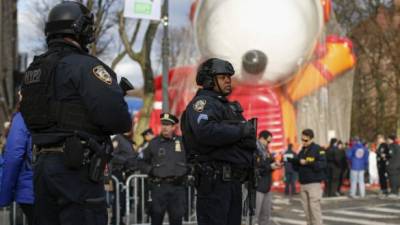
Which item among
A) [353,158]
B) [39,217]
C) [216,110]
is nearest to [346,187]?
[353,158]

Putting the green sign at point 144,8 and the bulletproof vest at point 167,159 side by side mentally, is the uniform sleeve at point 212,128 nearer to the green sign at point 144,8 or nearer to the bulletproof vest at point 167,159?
the bulletproof vest at point 167,159

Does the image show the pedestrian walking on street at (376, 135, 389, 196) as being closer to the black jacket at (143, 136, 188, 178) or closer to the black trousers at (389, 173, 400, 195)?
the black trousers at (389, 173, 400, 195)

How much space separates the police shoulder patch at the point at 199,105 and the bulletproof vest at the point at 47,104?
5.35ft

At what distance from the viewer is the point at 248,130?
5.36 metres

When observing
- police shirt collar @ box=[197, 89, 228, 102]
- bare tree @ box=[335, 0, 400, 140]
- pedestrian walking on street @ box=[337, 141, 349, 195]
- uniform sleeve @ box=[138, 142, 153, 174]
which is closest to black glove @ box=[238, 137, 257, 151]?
police shirt collar @ box=[197, 89, 228, 102]

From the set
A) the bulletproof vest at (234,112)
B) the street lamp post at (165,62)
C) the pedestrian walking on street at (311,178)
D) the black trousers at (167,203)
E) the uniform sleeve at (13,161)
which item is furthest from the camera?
the street lamp post at (165,62)

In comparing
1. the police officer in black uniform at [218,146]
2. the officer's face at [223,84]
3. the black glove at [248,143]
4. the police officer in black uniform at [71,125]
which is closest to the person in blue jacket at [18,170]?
the police officer in black uniform at [218,146]

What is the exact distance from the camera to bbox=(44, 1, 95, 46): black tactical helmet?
13.2 feet

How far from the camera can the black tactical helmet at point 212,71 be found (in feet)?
18.5

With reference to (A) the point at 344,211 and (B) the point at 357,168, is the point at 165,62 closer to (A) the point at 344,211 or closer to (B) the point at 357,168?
(A) the point at 344,211

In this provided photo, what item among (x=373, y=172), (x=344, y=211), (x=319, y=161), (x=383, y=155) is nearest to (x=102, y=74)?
(x=319, y=161)

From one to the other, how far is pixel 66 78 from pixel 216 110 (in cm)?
186

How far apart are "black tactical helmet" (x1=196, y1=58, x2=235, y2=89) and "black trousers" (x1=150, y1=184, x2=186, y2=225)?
3188 millimetres

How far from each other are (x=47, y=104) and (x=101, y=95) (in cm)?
35
